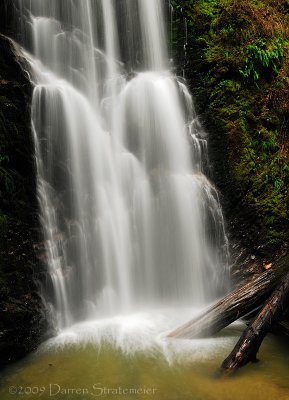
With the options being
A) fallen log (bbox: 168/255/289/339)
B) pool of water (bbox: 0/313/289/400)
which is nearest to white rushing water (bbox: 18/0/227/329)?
pool of water (bbox: 0/313/289/400)

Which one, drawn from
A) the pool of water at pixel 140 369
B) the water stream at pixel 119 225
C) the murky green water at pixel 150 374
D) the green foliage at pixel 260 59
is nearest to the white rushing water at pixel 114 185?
the water stream at pixel 119 225

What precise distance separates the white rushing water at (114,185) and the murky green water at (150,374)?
38.9 inches

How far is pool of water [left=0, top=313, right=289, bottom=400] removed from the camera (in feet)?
11.5

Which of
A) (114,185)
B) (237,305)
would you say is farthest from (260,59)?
(237,305)

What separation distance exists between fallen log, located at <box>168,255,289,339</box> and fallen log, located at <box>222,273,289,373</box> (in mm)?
257

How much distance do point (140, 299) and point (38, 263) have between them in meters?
1.67

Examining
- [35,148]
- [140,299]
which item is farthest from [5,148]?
[140,299]

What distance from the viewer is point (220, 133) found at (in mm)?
6637

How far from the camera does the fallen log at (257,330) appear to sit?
3.81 metres

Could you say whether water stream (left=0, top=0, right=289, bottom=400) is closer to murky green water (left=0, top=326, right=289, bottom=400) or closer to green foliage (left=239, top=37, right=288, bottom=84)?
murky green water (left=0, top=326, right=289, bottom=400)

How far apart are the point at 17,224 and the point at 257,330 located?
325cm

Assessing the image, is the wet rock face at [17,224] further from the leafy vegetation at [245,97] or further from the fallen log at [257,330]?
the leafy vegetation at [245,97]

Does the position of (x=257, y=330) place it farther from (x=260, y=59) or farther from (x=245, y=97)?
(x=260, y=59)

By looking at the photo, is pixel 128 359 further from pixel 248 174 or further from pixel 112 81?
pixel 112 81
